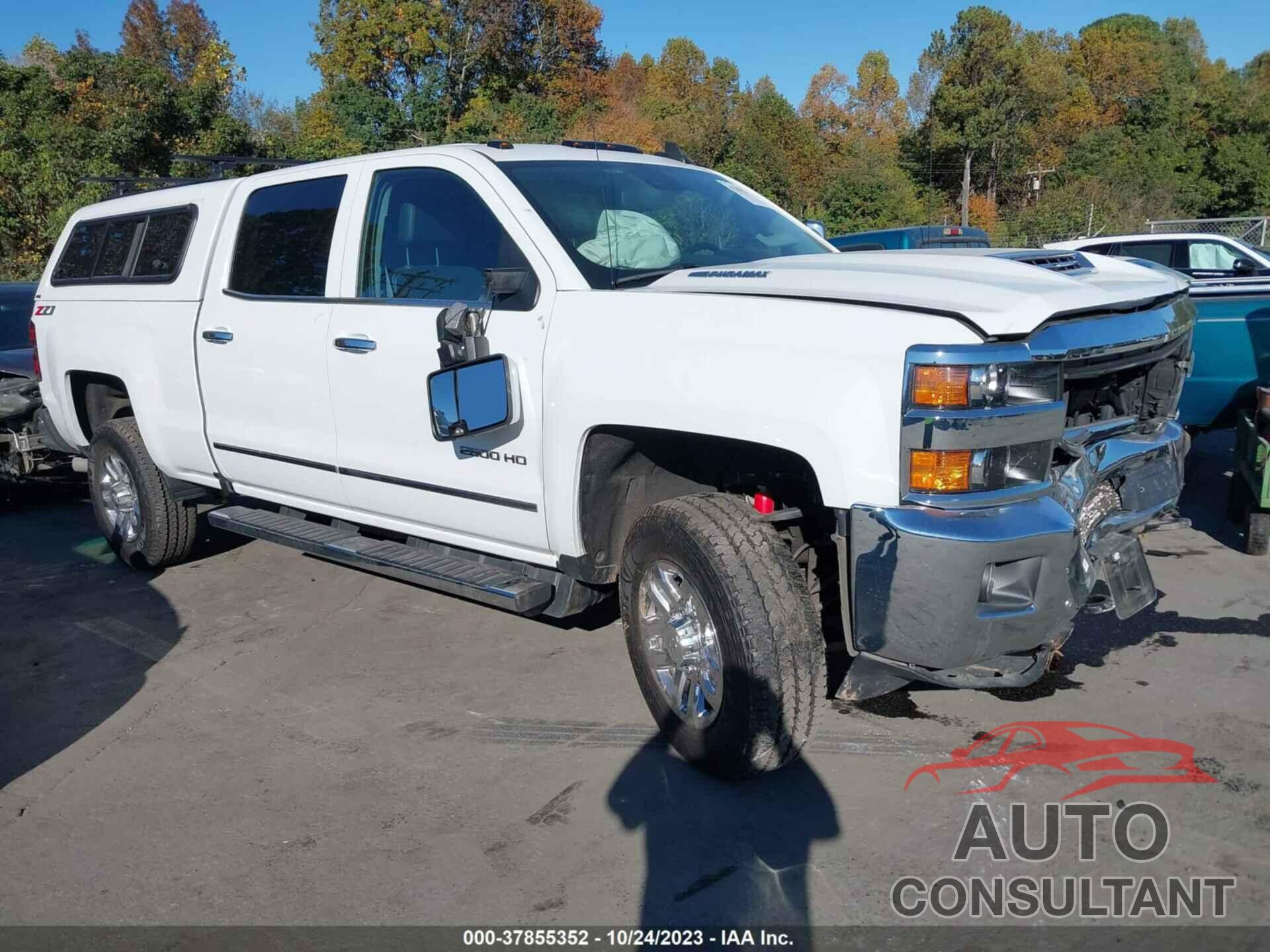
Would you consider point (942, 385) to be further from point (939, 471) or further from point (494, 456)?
point (494, 456)

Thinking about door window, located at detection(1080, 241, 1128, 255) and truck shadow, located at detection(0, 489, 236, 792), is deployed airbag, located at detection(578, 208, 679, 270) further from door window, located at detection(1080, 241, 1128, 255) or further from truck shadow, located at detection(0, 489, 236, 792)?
door window, located at detection(1080, 241, 1128, 255)

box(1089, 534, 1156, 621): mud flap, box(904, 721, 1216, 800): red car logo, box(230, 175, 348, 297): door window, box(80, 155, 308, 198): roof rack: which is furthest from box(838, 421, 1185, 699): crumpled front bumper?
box(80, 155, 308, 198): roof rack

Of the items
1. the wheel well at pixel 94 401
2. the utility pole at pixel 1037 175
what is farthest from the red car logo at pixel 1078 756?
the utility pole at pixel 1037 175

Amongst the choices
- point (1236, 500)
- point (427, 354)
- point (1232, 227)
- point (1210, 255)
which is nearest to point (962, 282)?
point (427, 354)

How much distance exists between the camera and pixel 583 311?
3842 mm

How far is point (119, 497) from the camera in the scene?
6.70 metres

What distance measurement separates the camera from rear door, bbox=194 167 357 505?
4898mm

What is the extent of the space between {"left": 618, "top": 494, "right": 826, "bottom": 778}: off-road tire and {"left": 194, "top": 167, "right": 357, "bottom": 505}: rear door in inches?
79.5

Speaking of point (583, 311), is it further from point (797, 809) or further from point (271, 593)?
point (271, 593)

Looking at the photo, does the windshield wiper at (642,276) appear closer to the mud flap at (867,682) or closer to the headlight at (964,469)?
the headlight at (964,469)

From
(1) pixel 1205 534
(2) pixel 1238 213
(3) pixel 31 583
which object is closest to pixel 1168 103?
(2) pixel 1238 213

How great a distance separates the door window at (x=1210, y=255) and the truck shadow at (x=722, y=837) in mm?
10048

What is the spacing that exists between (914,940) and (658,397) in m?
1.73

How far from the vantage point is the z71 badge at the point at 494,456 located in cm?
411
